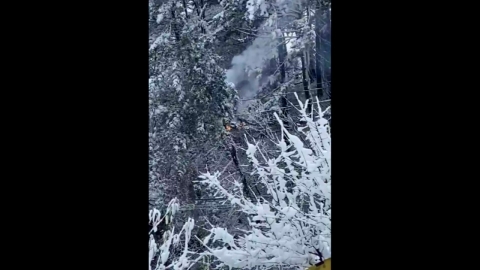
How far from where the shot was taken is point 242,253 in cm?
187

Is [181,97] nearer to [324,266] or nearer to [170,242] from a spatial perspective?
[170,242]

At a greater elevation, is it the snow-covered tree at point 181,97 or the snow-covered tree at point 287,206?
the snow-covered tree at point 181,97

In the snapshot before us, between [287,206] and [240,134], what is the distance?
0.30m

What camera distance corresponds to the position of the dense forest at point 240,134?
1841 mm

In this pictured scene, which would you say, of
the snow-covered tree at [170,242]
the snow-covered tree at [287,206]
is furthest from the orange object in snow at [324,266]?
the snow-covered tree at [170,242]

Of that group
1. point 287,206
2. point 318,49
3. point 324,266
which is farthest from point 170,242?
point 318,49

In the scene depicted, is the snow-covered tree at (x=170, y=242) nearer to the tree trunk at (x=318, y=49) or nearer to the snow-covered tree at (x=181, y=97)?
the snow-covered tree at (x=181, y=97)
